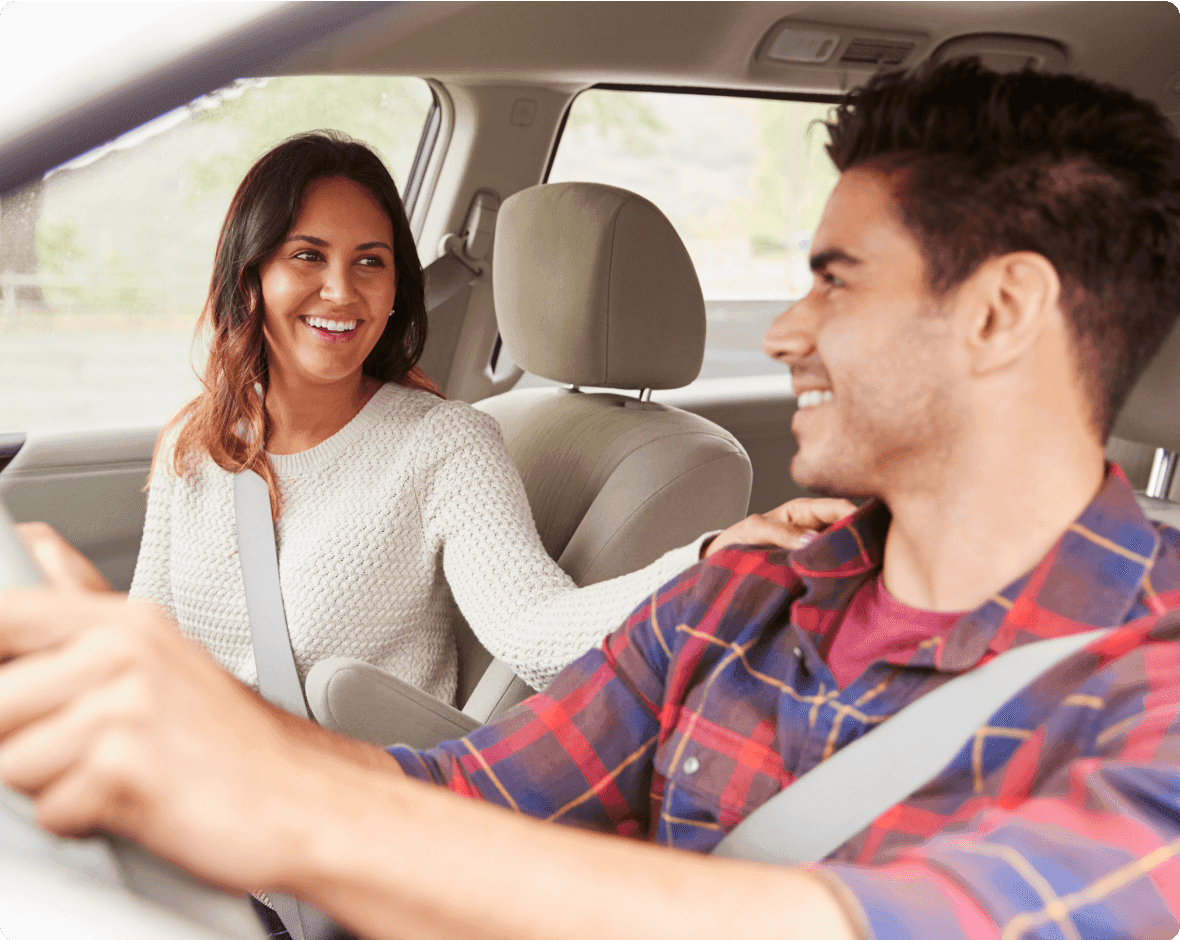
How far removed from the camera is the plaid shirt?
0.59 metres

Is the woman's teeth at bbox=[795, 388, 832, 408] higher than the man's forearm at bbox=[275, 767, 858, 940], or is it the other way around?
the woman's teeth at bbox=[795, 388, 832, 408]

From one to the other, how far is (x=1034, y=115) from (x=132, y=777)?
33.0 inches

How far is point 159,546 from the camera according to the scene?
1699mm

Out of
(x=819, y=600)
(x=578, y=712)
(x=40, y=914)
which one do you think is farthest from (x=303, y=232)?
(x=40, y=914)

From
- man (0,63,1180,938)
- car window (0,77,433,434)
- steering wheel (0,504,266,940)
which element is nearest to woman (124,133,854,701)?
car window (0,77,433,434)

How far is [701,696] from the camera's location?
39.2 inches

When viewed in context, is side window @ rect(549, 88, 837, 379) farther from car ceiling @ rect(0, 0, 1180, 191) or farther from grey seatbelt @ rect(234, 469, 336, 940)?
grey seatbelt @ rect(234, 469, 336, 940)

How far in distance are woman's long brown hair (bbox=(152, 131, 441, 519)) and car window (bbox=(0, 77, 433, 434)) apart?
30cm

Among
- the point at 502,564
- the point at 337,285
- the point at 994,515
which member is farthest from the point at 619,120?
the point at 994,515

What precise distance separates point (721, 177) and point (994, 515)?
106 inches

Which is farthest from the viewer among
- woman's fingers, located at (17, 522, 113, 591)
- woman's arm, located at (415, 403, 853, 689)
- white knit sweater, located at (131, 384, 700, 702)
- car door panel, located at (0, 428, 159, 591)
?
car door panel, located at (0, 428, 159, 591)

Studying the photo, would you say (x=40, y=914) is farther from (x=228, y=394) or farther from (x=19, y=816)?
(x=228, y=394)

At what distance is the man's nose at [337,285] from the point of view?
163cm

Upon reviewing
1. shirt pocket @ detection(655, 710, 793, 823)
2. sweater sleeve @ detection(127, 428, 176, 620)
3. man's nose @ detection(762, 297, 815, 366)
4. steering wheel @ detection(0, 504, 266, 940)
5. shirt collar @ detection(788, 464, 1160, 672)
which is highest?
man's nose @ detection(762, 297, 815, 366)
